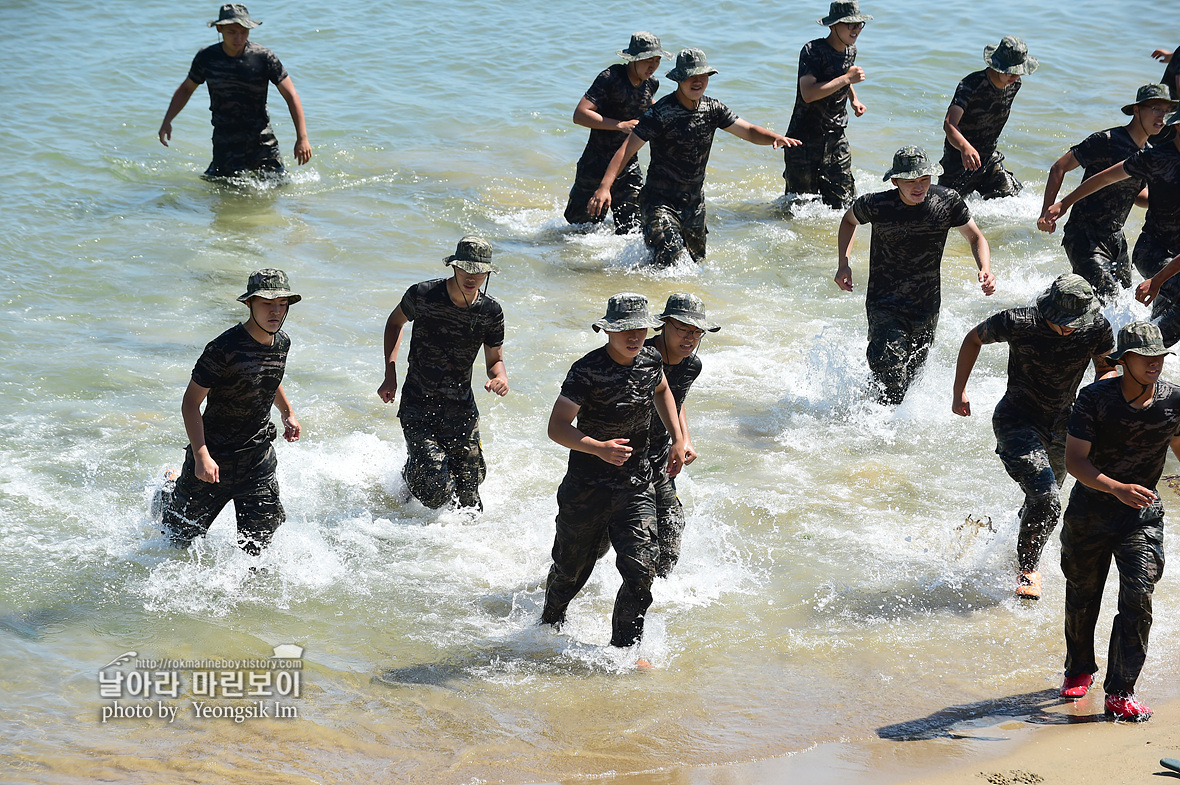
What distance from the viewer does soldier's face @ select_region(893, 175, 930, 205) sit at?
791 centimetres

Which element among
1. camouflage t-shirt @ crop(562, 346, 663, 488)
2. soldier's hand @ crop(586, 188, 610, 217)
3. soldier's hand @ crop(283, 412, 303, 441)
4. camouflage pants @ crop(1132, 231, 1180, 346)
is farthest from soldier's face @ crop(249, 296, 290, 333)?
camouflage pants @ crop(1132, 231, 1180, 346)

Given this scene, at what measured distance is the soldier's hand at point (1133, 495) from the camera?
5145mm

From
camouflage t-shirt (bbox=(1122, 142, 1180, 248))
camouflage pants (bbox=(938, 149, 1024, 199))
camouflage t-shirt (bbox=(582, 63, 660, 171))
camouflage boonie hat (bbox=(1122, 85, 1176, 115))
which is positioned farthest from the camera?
camouflage pants (bbox=(938, 149, 1024, 199))

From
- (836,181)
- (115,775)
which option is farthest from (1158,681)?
(836,181)

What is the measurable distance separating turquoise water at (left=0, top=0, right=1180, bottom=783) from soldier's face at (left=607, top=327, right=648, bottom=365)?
148 cm

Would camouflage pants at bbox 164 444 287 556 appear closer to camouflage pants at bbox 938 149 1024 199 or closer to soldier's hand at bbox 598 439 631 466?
soldier's hand at bbox 598 439 631 466

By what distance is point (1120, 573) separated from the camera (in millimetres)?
5391

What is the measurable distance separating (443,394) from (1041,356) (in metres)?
3.29

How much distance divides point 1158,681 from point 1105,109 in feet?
48.3

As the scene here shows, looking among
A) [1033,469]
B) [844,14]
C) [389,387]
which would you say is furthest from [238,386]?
[844,14]

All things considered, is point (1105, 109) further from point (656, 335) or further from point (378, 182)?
point (656, 335)

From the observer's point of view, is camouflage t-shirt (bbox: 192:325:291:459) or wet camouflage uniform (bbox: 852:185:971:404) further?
wet camouflage uniform (bbox: 852:185:971:404)

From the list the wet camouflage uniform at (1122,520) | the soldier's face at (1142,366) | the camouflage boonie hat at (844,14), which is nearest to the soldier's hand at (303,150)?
the camouflage boonie hat at (844,14)

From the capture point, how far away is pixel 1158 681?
18.7 feet
